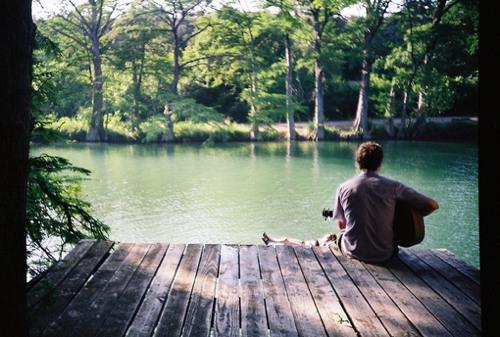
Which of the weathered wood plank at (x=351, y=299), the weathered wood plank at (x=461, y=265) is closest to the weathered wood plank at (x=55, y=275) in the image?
the weathered wood plank at (x=351, y=299)

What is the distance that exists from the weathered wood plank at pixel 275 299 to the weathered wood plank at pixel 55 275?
1218 millimetres

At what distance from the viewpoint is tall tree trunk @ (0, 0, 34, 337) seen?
198 cm

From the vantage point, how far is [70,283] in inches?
127

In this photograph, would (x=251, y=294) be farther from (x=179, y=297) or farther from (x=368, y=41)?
(x=368, y=41)

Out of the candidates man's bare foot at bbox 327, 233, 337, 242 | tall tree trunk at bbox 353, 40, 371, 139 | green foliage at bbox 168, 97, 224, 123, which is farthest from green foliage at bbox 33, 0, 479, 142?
man's bare foot at bbox 327, 233, 337, 242

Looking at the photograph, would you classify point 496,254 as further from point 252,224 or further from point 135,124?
point 135,124

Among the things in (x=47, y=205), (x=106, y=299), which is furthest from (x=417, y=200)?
(x=47, y=205)

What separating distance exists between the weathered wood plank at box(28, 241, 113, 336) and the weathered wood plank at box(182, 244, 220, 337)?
26.6 inches

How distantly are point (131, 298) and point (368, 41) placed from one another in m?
23.5

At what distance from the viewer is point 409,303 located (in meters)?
2.92

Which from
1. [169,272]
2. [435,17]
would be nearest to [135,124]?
[435,17]

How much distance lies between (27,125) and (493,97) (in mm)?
1671

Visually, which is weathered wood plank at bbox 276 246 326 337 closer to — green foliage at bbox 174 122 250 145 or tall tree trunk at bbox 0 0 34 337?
tall tree trunk at bbox 0 0 34 337

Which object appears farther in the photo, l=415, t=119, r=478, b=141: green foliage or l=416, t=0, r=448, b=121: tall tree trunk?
l=415, t=119, r=478, b=141: green foliage
